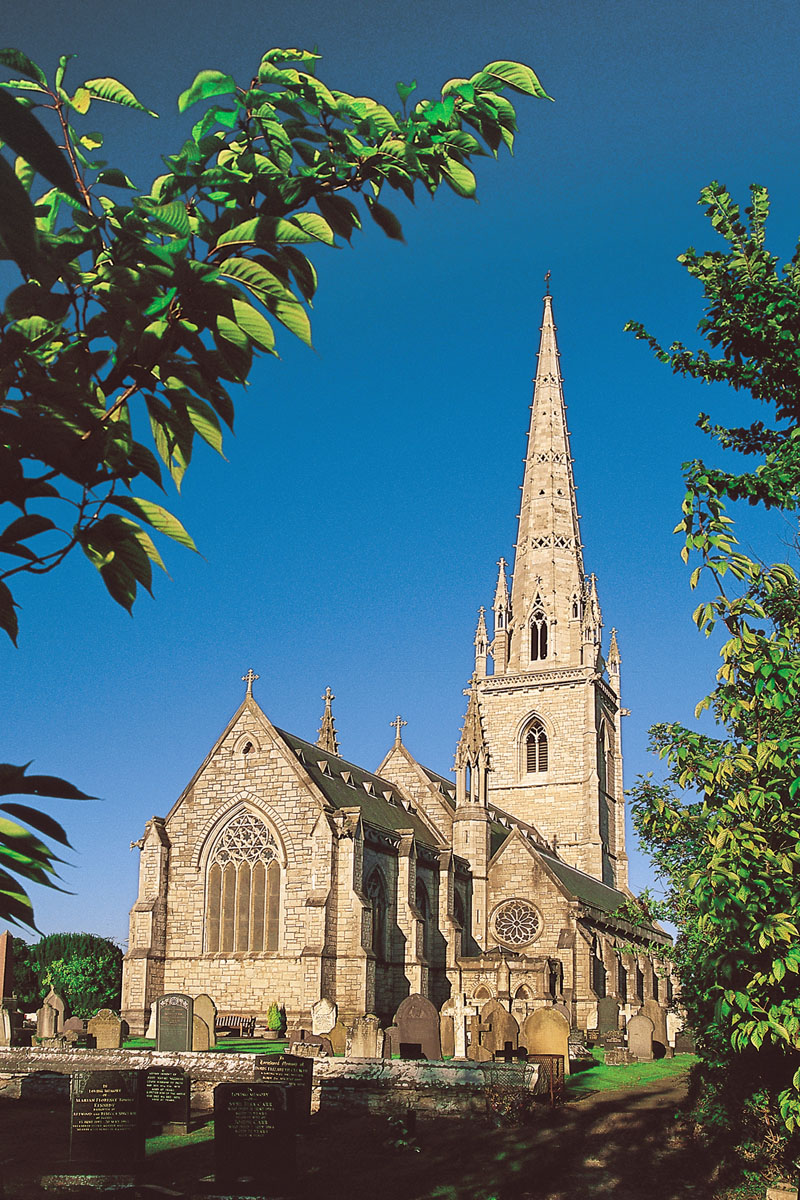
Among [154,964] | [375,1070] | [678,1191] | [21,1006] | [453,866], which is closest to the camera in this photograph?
[678,1191]

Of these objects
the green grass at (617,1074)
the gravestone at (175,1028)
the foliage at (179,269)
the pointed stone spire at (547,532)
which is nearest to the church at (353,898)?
the green grass at (617,1074)

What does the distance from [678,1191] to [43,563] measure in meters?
12.7

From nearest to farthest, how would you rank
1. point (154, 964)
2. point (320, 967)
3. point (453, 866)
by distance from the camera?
point (320, 967) < point (154, 964) < point (453, 866)

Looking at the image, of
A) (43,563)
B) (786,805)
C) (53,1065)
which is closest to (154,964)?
(53,1065)

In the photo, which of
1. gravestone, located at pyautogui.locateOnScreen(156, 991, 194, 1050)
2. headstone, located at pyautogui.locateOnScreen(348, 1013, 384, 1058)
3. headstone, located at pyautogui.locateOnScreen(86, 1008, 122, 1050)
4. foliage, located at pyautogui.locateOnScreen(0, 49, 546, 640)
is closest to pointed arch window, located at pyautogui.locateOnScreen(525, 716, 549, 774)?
headstone, located at pyautogui.locateOnScreen(86, 1008, 122, 1050)

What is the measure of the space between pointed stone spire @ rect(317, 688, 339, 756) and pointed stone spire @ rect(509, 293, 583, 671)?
16.8 metres

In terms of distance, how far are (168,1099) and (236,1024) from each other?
15.4m

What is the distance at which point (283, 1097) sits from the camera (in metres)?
12.7

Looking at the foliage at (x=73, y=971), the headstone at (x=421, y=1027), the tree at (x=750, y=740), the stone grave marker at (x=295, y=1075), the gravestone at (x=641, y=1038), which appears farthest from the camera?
the foliage at (x=73, y=971)

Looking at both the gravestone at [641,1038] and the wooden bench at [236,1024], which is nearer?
the gravestone at [641,1038]

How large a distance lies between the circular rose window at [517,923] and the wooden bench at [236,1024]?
1238cm

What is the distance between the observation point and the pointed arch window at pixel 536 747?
187ft

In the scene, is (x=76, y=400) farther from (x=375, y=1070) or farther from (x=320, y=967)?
(x=320, y=967)

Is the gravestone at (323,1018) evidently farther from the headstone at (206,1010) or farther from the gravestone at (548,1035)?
the gravestone at (548,1035)
